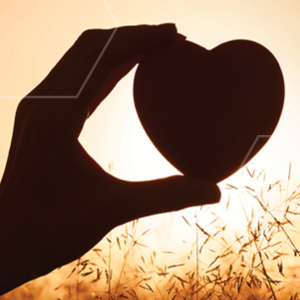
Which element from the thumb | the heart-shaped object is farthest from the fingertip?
the thumb

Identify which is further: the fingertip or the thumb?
the fingertip

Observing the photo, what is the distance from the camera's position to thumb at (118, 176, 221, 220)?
0.67m

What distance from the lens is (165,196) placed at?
0.67 meters

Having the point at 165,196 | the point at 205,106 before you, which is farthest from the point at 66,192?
the point at 205,106


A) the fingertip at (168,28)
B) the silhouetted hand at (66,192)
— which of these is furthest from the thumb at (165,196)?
the fingertip at (168,28)

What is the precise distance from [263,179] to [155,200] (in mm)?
872

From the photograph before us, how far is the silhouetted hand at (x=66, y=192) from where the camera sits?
679 mm

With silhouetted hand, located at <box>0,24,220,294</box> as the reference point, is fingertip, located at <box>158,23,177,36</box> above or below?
above

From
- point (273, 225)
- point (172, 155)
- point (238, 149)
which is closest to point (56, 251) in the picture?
point (172, 155)

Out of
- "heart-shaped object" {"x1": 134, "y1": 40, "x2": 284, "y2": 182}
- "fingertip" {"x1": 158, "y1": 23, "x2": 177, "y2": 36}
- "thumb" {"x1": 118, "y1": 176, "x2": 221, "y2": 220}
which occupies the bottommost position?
"thumb" {"x1": 118, "y1": 176, "x2": 221, "y2": 220}

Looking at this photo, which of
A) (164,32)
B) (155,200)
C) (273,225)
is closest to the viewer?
(155,200)

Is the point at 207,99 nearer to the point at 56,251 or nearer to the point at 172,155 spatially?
the point at 172,155

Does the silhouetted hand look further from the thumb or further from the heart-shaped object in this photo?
the heart-shaped object

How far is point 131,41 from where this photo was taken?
2.42 ft
